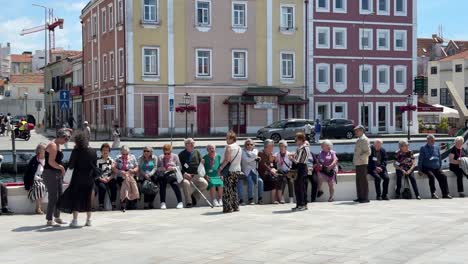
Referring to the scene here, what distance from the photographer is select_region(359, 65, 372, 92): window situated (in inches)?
2249

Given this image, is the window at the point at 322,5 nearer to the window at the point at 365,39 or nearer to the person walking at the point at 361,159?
the window at the point at 365,39

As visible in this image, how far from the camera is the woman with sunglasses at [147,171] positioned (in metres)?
14.8

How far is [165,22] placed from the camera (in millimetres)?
49906

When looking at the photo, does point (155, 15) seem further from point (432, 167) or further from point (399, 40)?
point (432, 167)

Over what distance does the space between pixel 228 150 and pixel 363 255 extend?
5.54 meters

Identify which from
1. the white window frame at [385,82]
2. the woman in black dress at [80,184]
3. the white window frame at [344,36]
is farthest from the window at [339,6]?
the woman in black dress at [80,184]

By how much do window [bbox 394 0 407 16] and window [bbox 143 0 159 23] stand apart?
68.0ft

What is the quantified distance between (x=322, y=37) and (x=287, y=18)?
3514mm

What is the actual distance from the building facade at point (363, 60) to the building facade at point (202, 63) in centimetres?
190

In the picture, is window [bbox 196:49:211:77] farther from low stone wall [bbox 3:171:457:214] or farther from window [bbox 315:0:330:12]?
low stone wall [bbox 3:171:457:214]

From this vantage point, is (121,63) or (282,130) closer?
(282,130)

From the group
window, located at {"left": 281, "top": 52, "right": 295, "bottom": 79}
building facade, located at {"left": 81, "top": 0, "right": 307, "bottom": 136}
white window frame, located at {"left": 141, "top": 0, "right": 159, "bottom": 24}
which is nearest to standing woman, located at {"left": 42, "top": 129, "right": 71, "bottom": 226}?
building facade, located at {"left": 81, "top": 0, "right": 307, "bottom": 136}

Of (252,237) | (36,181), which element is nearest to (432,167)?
(252,237)

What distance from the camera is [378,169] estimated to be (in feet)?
53.4
